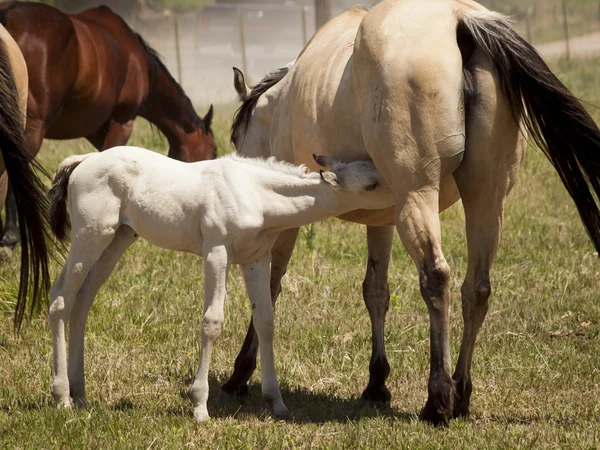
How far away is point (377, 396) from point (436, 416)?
32.0 inches

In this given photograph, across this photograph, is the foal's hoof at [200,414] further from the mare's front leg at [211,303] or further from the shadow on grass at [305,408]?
the shadow on grass at [305,408]

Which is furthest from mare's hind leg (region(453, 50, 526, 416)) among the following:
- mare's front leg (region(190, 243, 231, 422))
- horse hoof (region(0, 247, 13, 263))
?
horse hoof (region(0, 247, 13, 263))

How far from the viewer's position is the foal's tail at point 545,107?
375 cm

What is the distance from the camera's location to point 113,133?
8.72m

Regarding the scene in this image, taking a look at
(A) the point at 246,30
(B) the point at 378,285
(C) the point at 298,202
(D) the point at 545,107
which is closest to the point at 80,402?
(C) the point at 298,202

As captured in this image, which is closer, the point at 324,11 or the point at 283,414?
the point at 283,414

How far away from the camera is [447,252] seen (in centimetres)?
732

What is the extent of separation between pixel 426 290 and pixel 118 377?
189cm

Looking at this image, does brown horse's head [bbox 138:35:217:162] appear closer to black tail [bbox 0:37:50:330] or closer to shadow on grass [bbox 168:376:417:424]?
black tail [bbox 0:37:50:330]

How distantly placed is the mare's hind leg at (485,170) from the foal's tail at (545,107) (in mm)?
66

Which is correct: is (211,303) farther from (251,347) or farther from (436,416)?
(436,416)

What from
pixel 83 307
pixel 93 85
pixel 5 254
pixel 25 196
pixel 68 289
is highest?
pixel 25 196

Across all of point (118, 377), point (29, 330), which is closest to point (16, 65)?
point (29, 330)

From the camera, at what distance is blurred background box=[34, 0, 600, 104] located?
2322 centimetres
